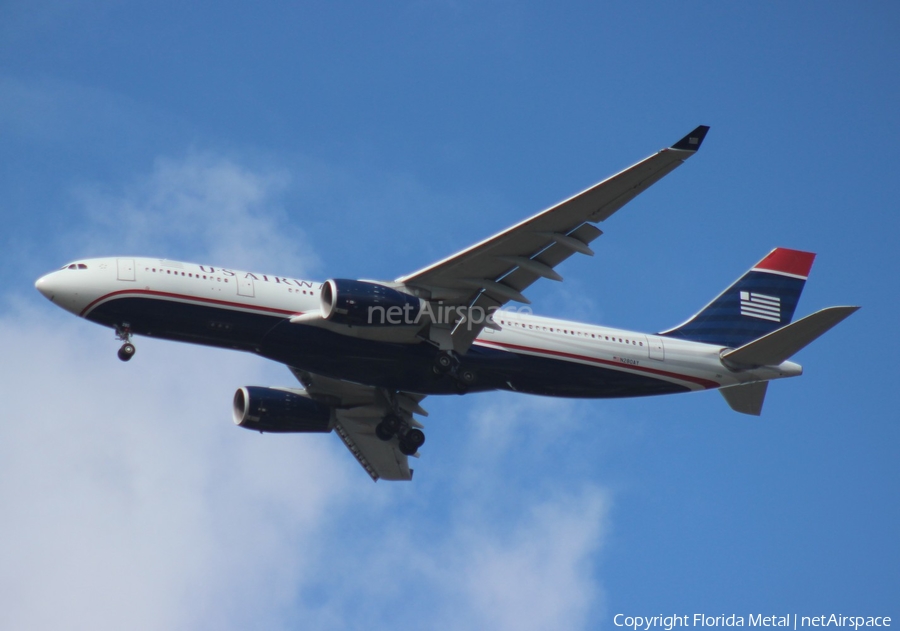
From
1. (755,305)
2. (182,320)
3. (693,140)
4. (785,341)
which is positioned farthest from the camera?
(755,305)

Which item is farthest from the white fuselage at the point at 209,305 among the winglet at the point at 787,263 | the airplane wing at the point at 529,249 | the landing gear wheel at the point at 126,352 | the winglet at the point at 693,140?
the winglet at the point at 787,263

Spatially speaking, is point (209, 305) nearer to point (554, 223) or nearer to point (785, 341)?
point (554, 223)

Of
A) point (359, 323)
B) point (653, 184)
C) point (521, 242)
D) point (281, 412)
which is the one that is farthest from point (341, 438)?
point (653, 184)

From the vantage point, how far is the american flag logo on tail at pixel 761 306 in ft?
123

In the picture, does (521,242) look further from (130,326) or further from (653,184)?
(130,326)

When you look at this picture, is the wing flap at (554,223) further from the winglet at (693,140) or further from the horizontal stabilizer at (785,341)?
the horizontal stabilizer at (785,341)

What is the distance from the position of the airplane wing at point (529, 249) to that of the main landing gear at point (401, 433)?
14.6 feet

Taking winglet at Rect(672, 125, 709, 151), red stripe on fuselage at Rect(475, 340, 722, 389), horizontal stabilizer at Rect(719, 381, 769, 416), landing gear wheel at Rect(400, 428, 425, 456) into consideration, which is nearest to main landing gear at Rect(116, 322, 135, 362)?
landing gear wheel at Rect(400, 428, 425, 456)

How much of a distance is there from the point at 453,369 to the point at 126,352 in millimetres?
8882

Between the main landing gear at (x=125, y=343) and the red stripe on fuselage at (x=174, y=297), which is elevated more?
the red stripe on fuselage at (x=174, y=297)

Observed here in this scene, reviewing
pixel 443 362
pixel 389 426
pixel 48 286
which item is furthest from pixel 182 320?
pixel 389 426

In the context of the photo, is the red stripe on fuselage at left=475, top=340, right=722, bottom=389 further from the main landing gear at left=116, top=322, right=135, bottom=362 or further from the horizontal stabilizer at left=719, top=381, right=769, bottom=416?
the main landing gear at left=116, top=322, right=135, bottom=362

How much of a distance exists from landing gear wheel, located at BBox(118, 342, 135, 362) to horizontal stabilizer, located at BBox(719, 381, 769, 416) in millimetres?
17732

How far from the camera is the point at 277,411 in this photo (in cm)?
3644
